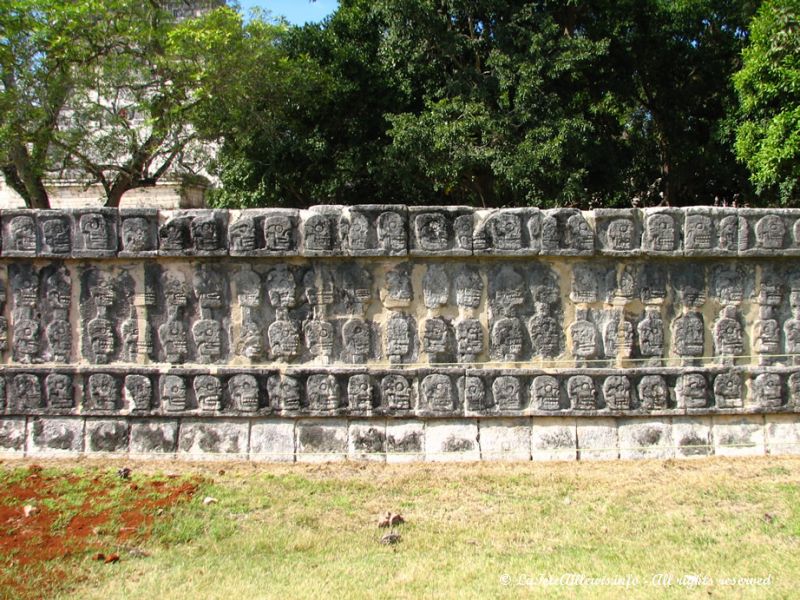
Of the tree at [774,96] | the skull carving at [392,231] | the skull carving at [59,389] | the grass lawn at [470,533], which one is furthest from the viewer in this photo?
the tree at [774,96]

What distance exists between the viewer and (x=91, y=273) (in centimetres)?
557

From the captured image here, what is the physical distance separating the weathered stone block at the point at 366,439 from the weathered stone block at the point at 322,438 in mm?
53

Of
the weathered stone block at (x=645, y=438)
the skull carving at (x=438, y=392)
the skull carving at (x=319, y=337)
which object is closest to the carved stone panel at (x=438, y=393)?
the skull carving at (x=438, y=392)

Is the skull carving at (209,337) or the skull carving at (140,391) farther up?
the skull carving at (209,337)

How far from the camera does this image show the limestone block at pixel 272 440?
17.9 ft

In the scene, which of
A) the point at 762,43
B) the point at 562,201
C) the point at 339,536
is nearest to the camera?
the point at 339,536

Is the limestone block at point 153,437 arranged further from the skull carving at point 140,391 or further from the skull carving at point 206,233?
the skull carving at point 206,233

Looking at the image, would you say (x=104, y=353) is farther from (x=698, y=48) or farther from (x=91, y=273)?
(x=698, y=48)

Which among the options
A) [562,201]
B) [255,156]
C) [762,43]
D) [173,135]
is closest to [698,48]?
[762,43]

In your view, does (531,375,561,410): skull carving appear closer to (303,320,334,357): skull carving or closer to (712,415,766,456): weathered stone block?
(712,415,766,456): weathered stone block

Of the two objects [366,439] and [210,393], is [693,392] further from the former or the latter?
[210,393]

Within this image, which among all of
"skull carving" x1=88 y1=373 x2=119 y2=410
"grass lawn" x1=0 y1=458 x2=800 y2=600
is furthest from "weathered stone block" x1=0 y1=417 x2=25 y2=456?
"skull carving" x1=88 y1=373 x2=119 y2=410

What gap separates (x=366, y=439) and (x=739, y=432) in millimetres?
2843

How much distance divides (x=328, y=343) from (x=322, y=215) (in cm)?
96
